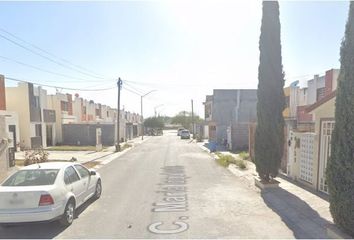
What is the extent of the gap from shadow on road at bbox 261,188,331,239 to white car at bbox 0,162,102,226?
5008 mm

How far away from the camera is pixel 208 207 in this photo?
8.67 m

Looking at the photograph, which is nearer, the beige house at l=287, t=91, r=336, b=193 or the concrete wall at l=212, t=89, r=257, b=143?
the beige house at l=287, t=91, r=336, b=193

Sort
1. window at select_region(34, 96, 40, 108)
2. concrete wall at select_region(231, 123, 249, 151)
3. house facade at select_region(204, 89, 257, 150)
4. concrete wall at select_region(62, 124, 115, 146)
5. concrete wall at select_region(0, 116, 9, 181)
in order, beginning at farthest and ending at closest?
1. house facade at select_region(204, 89, 257, 150)
2. concrete wall at select_region(62, 124, 115, 146)
3. window at select_region(34, 96, 40, 108)
4. concrete wall at select_region(231, 123, 249, 151)
5. concrete wall at select_region(0, 116, 9, 181)

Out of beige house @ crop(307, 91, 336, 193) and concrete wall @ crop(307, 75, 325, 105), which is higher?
concrete wall @ crop(307, 75, 325, 105)

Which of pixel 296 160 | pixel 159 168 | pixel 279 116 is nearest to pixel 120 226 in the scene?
pixel 279 116

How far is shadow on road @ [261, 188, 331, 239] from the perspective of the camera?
21.7ft

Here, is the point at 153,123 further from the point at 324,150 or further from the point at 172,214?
the point at 172,214

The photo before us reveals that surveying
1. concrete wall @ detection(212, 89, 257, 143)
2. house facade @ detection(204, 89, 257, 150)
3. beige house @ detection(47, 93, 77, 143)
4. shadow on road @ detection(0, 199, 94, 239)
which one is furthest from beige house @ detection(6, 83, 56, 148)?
shadow on road @ detection(0, 199, 94, 239)

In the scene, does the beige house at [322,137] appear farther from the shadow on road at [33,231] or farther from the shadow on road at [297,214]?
the shadow on road at [33,231]

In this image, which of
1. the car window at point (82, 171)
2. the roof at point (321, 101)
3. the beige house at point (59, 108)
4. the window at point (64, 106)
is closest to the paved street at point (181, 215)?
the car window at point (82, 171)

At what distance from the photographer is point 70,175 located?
798cm

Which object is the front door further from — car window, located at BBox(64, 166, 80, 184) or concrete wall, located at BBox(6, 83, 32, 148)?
concrete wall, located at BBox(6, 83, 32, 148)

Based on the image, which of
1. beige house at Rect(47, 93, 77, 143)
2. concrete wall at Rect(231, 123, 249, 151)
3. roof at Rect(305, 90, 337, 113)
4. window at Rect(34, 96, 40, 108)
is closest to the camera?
roof at Rect(305, 90, 337, 113)

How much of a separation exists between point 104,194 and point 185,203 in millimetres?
2990
